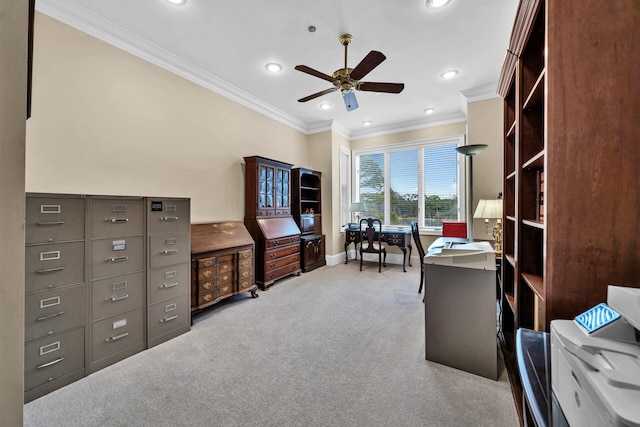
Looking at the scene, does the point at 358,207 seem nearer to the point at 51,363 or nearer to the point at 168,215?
the point at 168,215

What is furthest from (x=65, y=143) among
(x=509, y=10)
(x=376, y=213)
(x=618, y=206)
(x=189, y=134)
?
(x=376, y=213)

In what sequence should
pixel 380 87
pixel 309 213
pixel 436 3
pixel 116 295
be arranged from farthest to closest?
pixel 309 213
pixel 380 87
pixel 436 3
pixel 116 295

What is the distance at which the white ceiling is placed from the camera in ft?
7.61

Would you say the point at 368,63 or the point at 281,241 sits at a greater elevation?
the point at 368,63

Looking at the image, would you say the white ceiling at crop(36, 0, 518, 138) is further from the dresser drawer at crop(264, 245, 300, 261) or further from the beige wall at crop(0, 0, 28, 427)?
the dresser drawer at crop(264, 245, 300, 261)

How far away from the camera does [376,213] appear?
19.4ft

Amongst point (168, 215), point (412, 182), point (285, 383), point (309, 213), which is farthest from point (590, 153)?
point (412, 182)

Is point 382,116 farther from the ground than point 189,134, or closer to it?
farther from the ground

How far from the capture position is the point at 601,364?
2.03 feet

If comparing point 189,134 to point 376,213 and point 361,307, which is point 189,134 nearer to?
point 361,307

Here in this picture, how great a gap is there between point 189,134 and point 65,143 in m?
1.26

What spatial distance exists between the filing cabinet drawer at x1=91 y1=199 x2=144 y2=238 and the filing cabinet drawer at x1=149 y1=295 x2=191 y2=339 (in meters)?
0.72

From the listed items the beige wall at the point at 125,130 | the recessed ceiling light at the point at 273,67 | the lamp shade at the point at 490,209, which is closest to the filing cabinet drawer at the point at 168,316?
the beige wall at the point at 125,130

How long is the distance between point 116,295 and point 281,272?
240 cm
